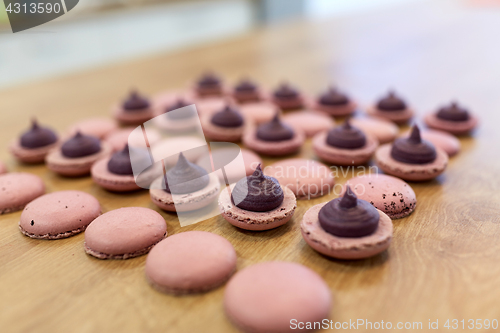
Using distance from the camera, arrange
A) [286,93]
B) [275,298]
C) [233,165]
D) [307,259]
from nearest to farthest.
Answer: [275,298], [307,259], [233,165], [286,93]

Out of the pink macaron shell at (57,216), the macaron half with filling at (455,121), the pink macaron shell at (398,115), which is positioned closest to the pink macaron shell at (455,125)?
the macaron half with filling at (455,121)

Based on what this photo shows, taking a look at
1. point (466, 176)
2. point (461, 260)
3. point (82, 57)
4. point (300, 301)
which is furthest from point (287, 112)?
point (82, 57)

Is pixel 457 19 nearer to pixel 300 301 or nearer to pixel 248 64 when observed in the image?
pixel 248 64

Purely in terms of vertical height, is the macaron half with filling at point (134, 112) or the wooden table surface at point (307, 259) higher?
the macaron half with filling at point (134, 112)

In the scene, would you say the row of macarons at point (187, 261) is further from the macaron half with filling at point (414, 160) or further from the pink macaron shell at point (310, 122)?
the pink macaron shell at point (310, 122)

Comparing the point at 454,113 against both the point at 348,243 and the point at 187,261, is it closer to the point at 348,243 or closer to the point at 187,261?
the point at 348,243

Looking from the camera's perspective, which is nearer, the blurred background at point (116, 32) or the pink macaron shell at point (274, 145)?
the pink macaron shell at point (274, 145)

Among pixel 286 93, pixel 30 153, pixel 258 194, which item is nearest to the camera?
pixel 258 194

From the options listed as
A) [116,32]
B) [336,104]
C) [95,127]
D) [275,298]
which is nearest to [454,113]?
[336,104]
